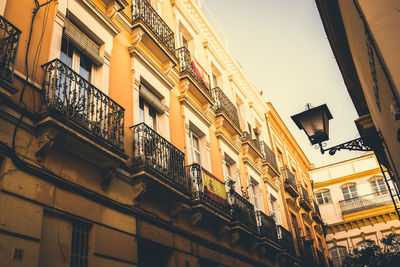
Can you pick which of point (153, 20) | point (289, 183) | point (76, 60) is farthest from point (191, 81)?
point (289, 183)

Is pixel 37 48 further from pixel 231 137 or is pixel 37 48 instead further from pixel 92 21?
pixel 231 137

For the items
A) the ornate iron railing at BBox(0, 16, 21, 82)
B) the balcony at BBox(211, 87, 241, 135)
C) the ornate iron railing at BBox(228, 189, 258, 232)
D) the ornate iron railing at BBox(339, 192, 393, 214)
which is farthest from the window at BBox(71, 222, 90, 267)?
the ornate iron railing at BBox(339, 192, 393, 214)

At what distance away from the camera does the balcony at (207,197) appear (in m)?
10.2

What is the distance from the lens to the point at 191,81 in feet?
40.6

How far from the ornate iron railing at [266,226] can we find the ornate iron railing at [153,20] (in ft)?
23.5

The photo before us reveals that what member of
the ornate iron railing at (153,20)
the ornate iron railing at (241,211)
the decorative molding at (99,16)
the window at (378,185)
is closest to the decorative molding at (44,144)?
the decorative molding at (99,16)

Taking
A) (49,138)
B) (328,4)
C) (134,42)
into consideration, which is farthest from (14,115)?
(328,4)

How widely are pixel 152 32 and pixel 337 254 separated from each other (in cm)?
2611

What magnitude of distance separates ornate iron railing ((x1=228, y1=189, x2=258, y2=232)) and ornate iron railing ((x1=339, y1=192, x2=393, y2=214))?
20774 mm

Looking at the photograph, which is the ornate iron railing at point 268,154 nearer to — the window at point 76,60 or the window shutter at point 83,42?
the window shutter at point 83,42

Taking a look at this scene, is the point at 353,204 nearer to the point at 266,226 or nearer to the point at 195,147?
the point at 266,226

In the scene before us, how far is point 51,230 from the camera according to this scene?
6.06 metres

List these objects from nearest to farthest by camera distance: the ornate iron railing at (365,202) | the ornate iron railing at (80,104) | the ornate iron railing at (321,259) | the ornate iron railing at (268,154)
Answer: the ornate iron railing at (80,104) → the ornate iron railing at (268,154) → the ornate iron railing at (321,259) → the ornate iron railing at (365,202)

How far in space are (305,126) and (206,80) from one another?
7646 mm
